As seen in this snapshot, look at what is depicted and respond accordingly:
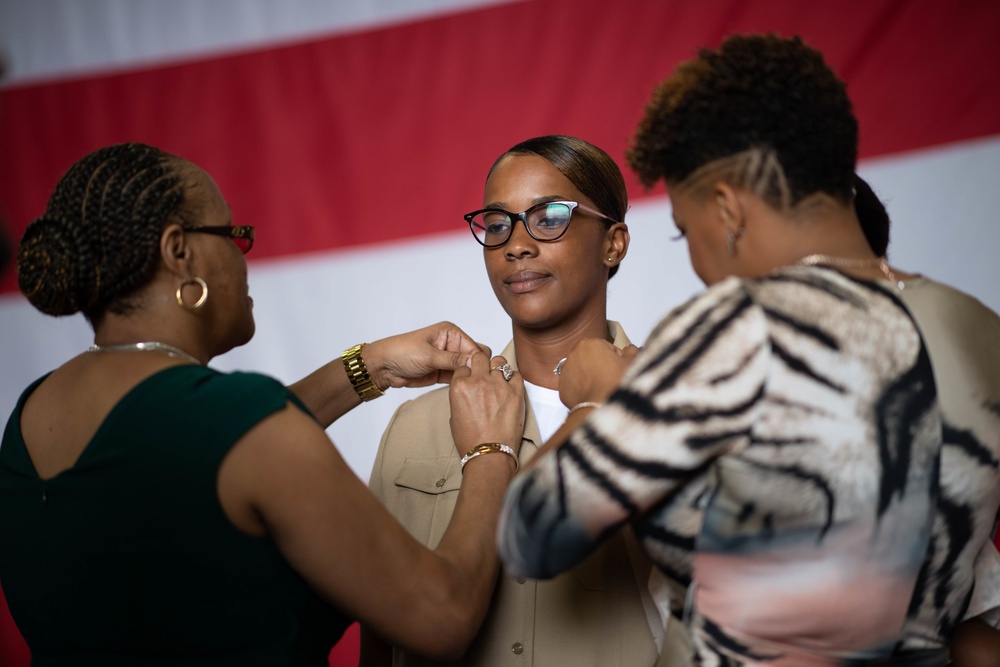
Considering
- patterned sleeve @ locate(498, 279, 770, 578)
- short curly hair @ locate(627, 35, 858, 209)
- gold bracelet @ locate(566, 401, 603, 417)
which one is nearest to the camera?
patterned sleeve @ locate(498, 279, 770, 578)

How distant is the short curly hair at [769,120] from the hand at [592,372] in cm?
26

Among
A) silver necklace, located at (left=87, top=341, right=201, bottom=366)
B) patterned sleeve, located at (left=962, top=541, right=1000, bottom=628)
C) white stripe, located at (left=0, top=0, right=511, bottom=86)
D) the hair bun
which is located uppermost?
white stripe, located at (left=0, top=0, right=511, bottom=86)

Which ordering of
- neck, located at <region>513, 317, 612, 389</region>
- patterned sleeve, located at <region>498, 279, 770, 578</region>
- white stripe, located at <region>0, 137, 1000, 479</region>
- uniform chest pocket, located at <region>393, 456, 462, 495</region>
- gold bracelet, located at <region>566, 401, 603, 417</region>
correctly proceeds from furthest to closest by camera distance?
white stripe, located at <region>0, 137, 1000, 479</region>
neck, located at <region>513, 317, 612, 389</region>
uniform chest pocket, located at <region>393, 456, 462, 495</region>
gold bracelet, located at <region>566, 401, 603, 417</region>
patterned sleeve, located at <region>498, 279, 770, 578</region>

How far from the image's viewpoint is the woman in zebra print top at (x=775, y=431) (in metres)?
1.07

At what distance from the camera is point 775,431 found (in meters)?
1.06

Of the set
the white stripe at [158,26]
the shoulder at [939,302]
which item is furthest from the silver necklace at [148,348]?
the white stripe at [158,26]

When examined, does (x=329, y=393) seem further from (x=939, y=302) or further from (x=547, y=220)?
(x=939, y=302)

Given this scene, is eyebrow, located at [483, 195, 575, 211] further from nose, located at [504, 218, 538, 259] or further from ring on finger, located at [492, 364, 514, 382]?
ring on finger, located at [492, 364, 514, 382]

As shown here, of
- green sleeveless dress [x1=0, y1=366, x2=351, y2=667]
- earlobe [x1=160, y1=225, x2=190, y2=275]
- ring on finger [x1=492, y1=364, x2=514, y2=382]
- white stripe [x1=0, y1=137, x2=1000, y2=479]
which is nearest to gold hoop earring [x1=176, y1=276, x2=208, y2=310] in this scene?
earlobe [x1=160, y1=225, x2=190, y2=275]

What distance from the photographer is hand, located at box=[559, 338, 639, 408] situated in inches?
50.3

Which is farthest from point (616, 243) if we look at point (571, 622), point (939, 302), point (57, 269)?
point (57, 269)

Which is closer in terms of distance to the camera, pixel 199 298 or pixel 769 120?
pixel 769 120

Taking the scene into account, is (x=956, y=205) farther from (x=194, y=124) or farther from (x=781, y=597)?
(x=194, y=124)

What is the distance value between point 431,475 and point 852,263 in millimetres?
931
